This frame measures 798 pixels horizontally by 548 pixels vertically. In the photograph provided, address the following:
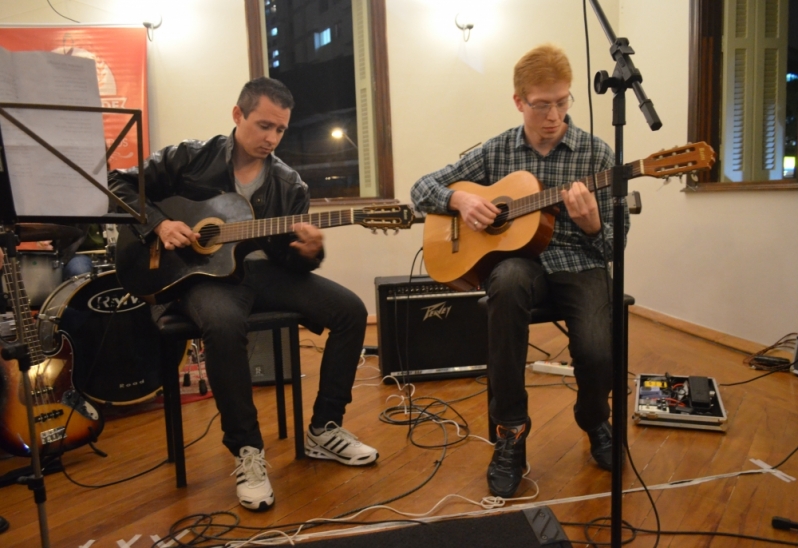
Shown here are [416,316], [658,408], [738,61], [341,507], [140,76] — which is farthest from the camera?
[140,76]

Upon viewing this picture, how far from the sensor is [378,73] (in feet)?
13.1

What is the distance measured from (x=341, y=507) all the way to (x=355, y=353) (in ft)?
1.71

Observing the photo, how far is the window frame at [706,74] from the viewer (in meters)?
3.30

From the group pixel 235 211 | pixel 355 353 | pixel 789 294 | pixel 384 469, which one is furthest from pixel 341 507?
pixel 789 294

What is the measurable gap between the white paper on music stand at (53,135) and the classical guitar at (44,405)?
679 millimetres

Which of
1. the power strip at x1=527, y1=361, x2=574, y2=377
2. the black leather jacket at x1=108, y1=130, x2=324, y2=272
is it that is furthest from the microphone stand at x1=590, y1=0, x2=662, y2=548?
the power strip at x1=527, y1=361, x2=574, y2=377

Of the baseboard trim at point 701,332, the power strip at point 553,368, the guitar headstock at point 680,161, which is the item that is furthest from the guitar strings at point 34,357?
the baseboard trim at point 701,332

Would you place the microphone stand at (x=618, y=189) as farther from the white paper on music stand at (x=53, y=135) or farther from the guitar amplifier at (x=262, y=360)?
the guitar amplifier at (x=262, y=360)

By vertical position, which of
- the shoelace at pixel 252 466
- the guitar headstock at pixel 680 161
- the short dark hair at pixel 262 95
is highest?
the short dark hair at pixel 262 95

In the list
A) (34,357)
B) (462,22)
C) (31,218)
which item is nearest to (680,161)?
(31,218)

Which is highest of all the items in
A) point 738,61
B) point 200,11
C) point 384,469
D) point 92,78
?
point 200,11

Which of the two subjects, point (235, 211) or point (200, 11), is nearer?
point (235, 211)

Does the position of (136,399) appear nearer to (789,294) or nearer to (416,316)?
(416,316)

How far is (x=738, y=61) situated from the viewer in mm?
3244
